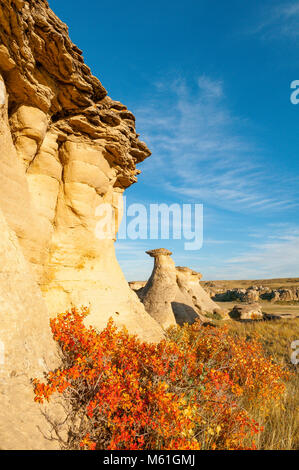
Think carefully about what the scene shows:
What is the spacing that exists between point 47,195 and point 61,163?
1.18 m

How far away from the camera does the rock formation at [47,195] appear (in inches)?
133

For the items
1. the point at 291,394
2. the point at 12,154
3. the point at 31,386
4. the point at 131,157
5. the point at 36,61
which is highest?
the point at 36,61

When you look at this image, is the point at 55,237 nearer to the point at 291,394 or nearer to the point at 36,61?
the point at 36,61

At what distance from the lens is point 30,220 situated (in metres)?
5.68

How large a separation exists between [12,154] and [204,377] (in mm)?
6151

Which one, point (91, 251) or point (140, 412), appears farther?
point (91, 251)

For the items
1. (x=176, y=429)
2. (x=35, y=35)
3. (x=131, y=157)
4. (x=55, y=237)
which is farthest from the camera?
(x=131, y=157)

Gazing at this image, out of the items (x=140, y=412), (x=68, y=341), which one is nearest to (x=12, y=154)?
(x=68, y=341)

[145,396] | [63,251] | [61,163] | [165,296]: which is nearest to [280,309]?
[165,296]

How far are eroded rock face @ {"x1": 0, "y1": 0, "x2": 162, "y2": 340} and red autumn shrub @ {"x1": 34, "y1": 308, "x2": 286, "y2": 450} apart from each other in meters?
2.08

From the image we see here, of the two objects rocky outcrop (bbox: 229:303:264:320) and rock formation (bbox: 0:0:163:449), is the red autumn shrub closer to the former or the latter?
rock formation (bbox: 0:0:163:449)

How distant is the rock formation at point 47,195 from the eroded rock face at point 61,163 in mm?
26

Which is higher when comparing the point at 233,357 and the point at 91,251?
the point at 91,251

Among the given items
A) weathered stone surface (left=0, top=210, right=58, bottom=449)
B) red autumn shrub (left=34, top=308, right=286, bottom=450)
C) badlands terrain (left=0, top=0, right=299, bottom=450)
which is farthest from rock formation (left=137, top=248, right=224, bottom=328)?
weathered stone surface (left=0, top=210, right=58, bottom=449)
